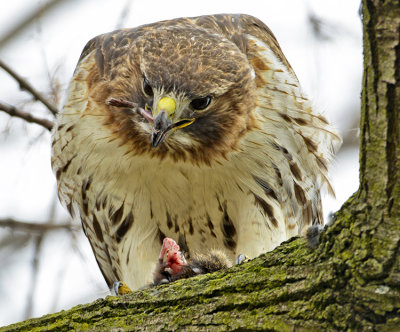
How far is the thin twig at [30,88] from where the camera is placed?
14.8 ft

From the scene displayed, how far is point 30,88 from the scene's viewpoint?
184 inches

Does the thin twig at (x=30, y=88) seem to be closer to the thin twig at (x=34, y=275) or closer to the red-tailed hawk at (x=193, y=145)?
the red-tailed hawk at (x=193, y=145)

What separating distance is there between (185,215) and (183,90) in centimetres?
107

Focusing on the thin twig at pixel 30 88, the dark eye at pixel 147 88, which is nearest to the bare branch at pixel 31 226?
the thin twig at pixel 30 88

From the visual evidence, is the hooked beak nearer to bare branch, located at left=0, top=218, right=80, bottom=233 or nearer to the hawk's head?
the hawk's head

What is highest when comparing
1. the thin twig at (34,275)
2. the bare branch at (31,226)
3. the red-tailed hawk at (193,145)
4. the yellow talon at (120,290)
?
the red-tailed hawk at (193,145)

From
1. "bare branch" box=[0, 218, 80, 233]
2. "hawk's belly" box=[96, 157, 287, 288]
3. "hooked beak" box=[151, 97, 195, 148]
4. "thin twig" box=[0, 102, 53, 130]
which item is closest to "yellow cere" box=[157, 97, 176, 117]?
"hooked beak" box=[151, 97, 195, 148]

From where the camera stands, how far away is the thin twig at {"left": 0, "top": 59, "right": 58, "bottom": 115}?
453cm

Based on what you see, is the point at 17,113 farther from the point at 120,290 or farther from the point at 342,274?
the point at 342,274

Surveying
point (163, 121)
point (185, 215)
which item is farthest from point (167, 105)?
point (185, 215)

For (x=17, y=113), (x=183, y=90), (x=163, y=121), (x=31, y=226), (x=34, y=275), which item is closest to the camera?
(x=163, y=121)

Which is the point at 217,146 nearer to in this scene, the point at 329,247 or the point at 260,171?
the point at 260,171

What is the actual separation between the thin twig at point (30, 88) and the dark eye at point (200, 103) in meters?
1.37

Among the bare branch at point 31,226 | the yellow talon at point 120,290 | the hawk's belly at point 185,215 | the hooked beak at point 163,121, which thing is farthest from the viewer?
the bare branch at point 31,226
